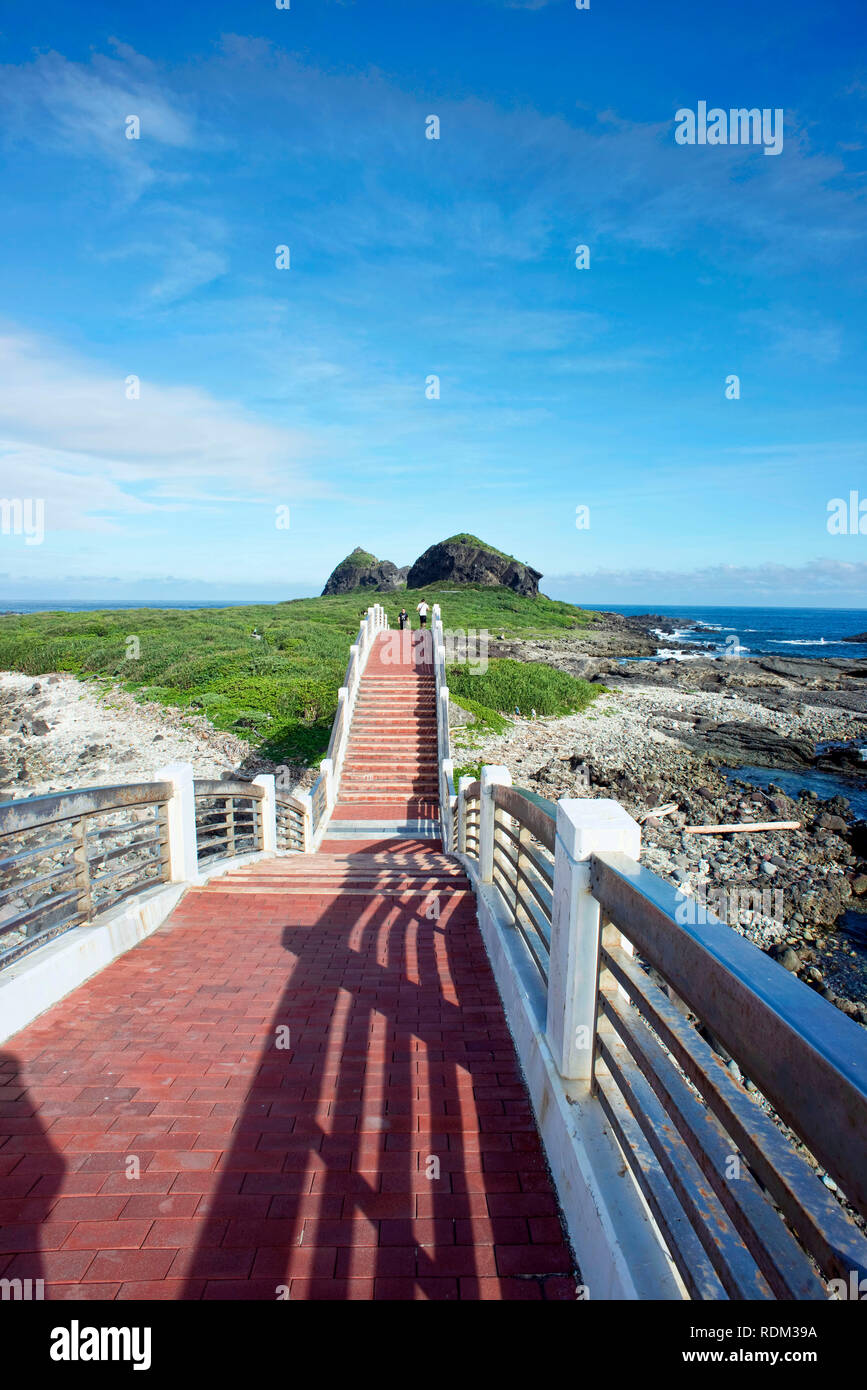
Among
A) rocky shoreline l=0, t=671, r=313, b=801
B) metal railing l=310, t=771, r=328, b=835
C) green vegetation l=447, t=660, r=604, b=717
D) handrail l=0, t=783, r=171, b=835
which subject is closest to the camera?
handrail l=0, t=783, r=171, b=835

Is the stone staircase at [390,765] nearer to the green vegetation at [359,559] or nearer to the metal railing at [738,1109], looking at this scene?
the metal railing at [738,1109]

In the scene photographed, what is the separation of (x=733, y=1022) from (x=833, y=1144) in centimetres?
37

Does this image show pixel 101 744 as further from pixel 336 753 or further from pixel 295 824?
pixel 295 824

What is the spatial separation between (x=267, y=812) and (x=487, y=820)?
490cm

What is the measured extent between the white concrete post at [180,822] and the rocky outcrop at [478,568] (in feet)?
260

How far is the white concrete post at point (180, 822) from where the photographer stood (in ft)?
22.2

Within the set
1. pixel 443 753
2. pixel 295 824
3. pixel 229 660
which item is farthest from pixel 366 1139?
pixel 229 660

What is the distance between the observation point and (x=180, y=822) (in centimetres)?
685

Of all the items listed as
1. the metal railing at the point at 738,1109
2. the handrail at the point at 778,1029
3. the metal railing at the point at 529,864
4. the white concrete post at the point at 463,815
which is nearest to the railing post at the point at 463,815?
the white concrete post at the point at 463,815

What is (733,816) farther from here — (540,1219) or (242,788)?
(540,1219)

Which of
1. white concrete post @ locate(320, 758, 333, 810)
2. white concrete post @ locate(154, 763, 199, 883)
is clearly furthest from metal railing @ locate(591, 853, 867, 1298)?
white concrete post @ locate(320, 758, 333, 810)

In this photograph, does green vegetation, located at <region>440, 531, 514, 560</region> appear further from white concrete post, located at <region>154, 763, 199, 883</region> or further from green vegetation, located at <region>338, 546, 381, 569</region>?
white concrete post, located at <region>154, 763, 199, 883</region>

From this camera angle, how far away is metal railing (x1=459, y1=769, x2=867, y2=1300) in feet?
4.11

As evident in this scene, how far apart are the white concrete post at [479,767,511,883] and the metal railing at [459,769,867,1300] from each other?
9.79 ft
